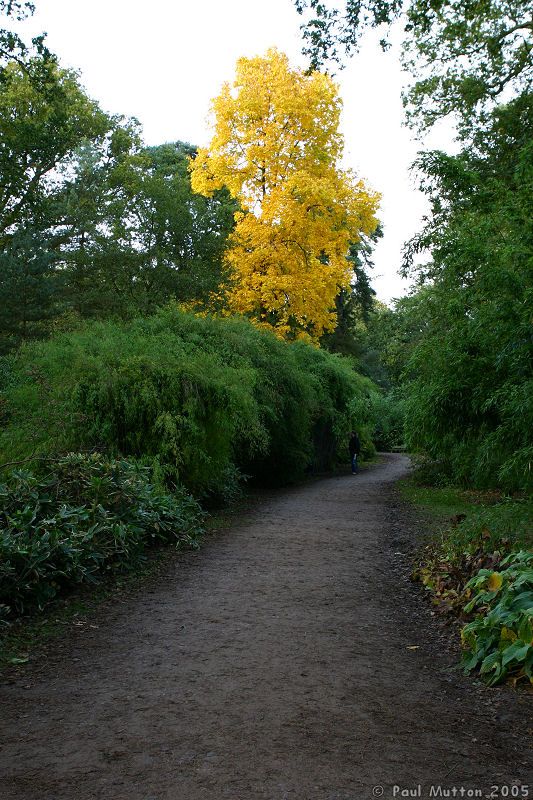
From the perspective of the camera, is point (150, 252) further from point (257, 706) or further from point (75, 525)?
point (257, 706)

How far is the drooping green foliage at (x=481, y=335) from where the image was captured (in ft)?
25.6

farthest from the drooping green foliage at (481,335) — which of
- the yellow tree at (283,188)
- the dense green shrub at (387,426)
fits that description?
the dense green shrub at (387,426)

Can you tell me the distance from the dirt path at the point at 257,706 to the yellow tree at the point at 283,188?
53.4 feet

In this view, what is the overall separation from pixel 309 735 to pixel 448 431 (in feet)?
26.8

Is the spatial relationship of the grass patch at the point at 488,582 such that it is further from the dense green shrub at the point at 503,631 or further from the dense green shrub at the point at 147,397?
the dense green shrub at the point at 147,397

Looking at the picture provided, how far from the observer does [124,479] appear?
8.64m

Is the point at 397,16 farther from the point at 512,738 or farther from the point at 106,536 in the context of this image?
the point at 512,738

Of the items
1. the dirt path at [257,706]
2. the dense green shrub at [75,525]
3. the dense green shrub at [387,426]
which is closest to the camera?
the dirt path at [257,706]

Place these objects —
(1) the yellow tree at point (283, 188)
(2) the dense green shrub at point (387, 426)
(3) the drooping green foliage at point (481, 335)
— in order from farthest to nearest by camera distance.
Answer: (2) the dense green shrub at point (387, 426) < (1) the yellow tree at point (283, 188) < (3) the drooping green foliage at point (481, 335)

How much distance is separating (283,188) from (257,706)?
19.9m

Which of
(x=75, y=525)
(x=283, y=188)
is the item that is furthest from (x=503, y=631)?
(x=283, y=188)

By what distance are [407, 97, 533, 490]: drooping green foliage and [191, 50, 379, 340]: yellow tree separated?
8315 mm

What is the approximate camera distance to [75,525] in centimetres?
706

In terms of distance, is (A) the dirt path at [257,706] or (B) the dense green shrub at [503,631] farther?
(B) the dense green shrub at [503,631]
